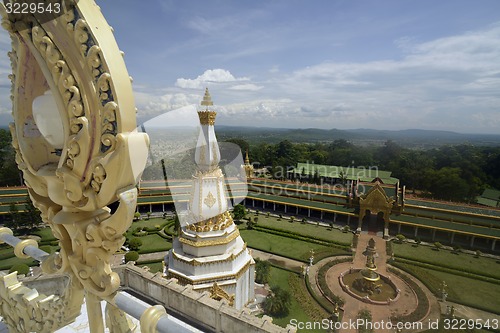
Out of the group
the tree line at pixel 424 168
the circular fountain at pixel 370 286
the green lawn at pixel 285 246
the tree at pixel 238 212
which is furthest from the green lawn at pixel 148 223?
the tree line at pixel 424 168

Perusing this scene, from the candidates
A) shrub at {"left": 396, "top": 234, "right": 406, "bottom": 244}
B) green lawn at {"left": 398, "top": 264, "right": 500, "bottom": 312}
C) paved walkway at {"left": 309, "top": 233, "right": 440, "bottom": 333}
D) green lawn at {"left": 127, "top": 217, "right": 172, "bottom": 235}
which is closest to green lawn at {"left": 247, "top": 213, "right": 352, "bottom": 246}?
paved walkway at {"left": 309, "top": 233, "right": 440, "bottom": 333}

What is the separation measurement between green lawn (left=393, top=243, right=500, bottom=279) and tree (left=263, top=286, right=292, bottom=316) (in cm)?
1083

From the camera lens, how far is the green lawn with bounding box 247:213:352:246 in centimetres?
2266

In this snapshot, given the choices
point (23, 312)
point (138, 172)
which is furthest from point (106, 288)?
point (23, 312)

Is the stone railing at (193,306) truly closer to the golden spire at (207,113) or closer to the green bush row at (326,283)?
the golden spire at (207,113)

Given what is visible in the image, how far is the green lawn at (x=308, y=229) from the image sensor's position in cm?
2266

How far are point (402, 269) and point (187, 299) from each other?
16950 millimetres

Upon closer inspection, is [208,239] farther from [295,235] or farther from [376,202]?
[376,202]

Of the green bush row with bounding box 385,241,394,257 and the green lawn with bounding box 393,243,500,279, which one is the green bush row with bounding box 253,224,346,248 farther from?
the green lawn with bounding box 393,243,500,279

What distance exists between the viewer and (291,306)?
13547 mm

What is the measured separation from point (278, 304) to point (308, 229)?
495 inches

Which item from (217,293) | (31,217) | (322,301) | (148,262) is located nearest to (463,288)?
(322,301)

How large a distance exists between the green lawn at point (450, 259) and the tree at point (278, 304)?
10825 mm

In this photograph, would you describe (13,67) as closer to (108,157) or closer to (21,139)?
(21,139)
